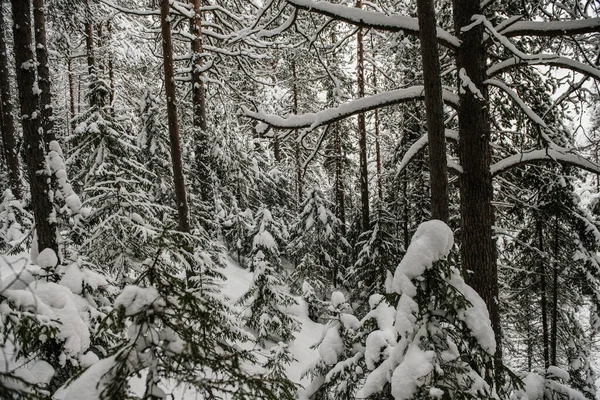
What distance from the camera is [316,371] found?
19.8 ft

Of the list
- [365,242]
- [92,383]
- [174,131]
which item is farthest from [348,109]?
[365,242]

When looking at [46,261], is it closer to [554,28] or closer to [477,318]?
[477,318]

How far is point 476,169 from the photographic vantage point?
4.82m

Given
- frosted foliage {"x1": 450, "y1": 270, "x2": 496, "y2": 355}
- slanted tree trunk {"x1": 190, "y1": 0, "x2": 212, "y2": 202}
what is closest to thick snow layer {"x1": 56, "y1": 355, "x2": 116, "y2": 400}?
frosted foliage {"x1": 450, "y1": 270, "x2": 496, "y2": 355}

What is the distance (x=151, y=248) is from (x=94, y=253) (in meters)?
1.31

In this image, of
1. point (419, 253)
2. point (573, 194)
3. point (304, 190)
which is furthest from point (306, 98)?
point (419, 253)

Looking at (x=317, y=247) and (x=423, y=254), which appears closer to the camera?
(x=423, y=254)

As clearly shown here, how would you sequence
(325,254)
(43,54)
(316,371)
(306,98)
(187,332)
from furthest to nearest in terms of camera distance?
(306,98), (325,254), (43,54), (316,371), (187,332)

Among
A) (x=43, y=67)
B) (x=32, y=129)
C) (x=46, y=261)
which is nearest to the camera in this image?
(x=46, y=261)

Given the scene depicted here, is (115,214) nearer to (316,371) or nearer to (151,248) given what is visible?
(151,248)

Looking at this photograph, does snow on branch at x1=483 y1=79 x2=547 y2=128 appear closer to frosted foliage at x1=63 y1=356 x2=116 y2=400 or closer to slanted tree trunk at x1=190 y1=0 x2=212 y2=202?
frosted foliage at x1=63 y1=356 x2=116 y2=400

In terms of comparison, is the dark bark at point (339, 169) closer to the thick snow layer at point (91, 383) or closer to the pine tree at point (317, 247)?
the pine tree at point (317, 247)

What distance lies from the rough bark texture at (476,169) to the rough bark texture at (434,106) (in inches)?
49.3

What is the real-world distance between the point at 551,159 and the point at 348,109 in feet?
9.13
